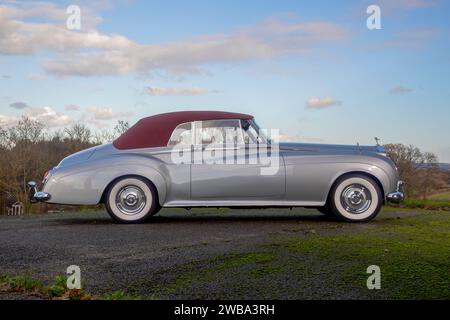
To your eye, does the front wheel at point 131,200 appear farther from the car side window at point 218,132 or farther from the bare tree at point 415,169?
the bare tree at point 415,169

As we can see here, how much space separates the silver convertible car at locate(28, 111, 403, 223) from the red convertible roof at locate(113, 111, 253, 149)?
21 mm

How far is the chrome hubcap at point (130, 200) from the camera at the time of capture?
7473mm

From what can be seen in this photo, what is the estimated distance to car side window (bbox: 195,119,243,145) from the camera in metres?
7.54

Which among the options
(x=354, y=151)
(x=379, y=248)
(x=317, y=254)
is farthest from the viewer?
(x=354, y=151)

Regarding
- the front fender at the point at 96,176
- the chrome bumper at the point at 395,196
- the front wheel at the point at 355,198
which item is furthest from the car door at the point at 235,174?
the chrome bumper at the point at 395,196

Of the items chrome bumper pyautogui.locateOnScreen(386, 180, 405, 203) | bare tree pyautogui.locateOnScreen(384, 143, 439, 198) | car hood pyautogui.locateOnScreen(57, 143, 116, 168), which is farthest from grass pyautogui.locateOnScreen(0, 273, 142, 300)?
bare tree pyautogui.locateOnScreen(384, 143, 439, 198)

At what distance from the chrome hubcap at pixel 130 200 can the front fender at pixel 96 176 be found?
0.80 feet

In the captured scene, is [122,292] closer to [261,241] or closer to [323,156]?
[261,241]

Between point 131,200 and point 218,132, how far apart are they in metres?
1.66

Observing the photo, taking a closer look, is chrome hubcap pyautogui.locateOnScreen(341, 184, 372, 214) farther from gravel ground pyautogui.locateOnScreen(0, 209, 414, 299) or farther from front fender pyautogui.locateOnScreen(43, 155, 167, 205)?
front fender pyautogui.locateOnScreen(43, 155, 167, 205)

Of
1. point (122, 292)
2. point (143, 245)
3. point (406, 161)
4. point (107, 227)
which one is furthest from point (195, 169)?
point (406, 161)
